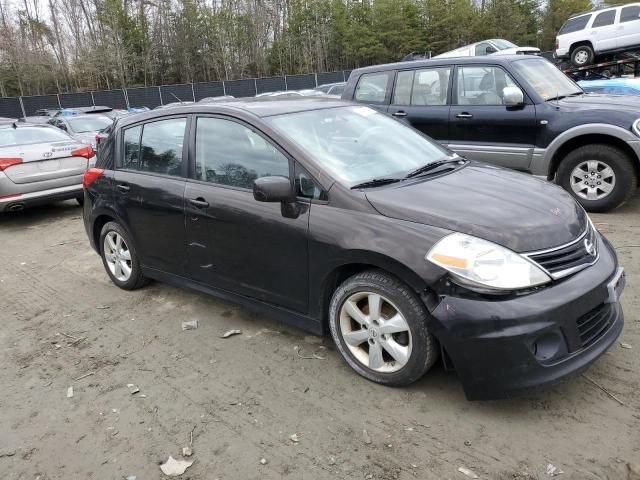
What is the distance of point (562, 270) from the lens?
9.02 ft

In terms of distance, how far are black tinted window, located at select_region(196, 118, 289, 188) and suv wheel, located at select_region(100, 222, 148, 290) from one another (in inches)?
50.9

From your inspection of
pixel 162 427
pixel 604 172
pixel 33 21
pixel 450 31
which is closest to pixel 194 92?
pixel 33 21

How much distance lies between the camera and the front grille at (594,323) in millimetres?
2727

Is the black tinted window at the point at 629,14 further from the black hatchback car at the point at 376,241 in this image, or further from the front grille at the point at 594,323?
the front grille at the point at 594,323

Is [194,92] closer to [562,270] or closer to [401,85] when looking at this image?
[401,85]

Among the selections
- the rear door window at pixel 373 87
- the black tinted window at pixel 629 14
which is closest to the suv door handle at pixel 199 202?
the rear door window at pixel 373 87

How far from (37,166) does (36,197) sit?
47cm

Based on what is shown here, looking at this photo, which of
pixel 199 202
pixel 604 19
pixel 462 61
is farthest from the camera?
pixel 604 19

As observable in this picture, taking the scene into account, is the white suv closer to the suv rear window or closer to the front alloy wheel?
the suv rear window

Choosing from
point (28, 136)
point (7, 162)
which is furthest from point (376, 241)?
point (28, 136)

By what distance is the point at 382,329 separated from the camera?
2.99m

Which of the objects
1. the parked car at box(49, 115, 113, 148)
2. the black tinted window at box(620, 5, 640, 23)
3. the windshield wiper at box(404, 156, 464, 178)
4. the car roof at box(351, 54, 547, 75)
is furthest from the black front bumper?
the black tinted window at box(620, 5, 640, 23)

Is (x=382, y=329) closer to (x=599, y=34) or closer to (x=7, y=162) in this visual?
(x=7, y=162)

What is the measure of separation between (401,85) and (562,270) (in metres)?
5.12
